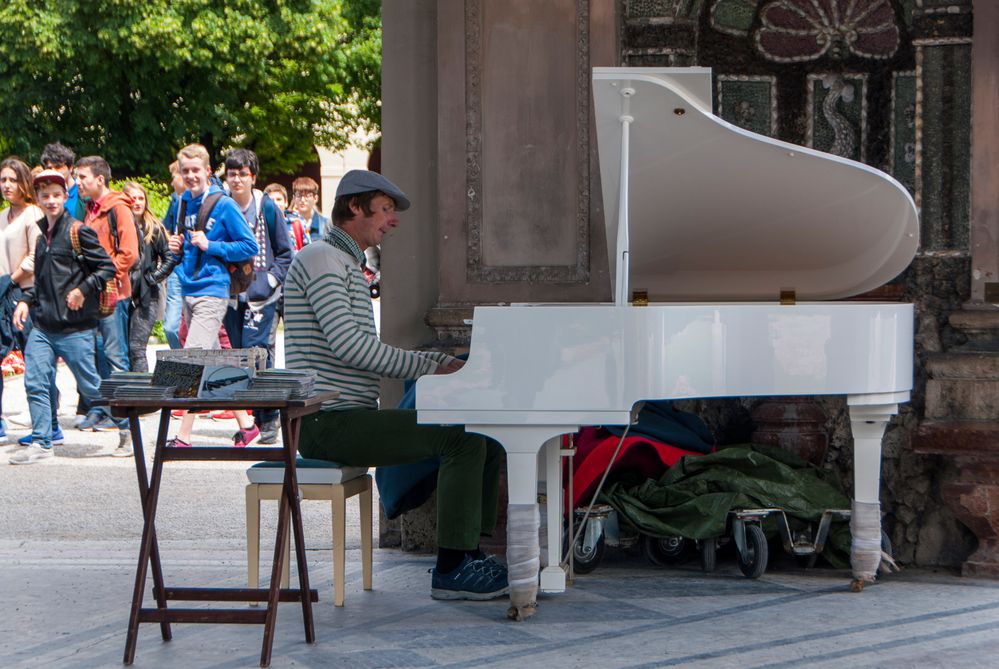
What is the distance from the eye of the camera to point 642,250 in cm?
524

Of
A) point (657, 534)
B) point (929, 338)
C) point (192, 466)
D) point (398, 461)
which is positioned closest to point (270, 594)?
point (398, 461)

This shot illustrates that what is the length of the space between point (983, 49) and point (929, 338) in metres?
1.12

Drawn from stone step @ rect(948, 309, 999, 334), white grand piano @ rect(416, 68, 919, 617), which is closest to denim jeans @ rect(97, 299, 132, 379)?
white grand piano @ rect(416, 68, 919, 617)

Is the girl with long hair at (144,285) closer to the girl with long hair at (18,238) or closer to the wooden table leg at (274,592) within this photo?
the girl with long hair at (18,238)

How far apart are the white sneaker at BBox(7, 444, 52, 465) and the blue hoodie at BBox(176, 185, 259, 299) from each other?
1.27 meters

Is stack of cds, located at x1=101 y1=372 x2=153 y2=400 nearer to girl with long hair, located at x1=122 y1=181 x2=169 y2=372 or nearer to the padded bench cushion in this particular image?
the padded bench cushion

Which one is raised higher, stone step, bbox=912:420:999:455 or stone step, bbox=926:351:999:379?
stone step, bbox=926:351:999:379

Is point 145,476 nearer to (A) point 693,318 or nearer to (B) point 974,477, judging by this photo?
(A) point 693,318

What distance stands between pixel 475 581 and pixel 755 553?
3.62 ft

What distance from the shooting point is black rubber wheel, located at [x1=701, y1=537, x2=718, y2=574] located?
5.55 meters

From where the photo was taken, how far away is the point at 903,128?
5.97 meters

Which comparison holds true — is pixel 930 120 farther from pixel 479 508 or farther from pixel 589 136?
pixel 479 508

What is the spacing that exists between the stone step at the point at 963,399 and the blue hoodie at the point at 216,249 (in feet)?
12.8

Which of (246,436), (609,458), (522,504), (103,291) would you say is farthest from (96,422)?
(522,504)
